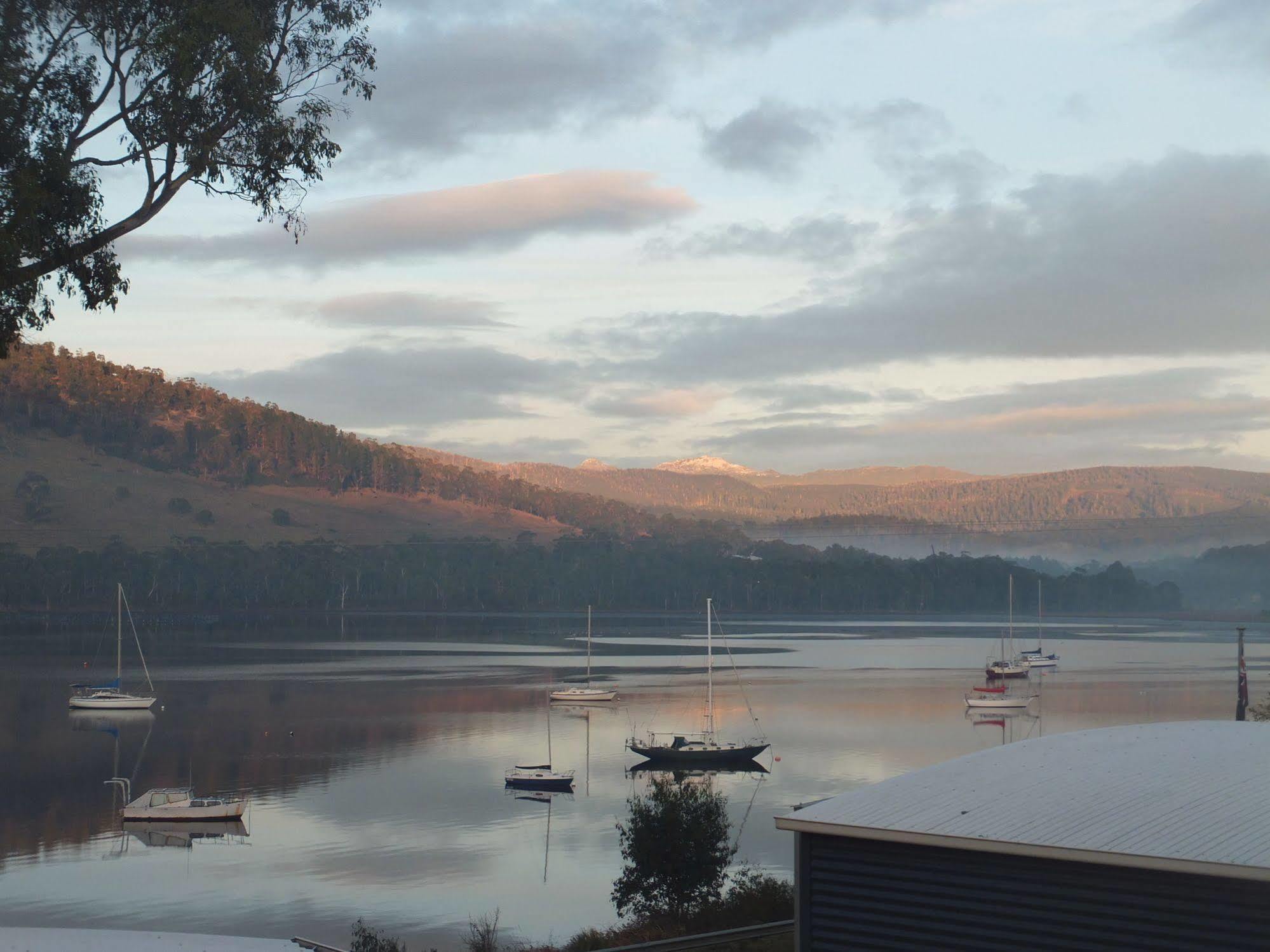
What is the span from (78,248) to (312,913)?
1436 centimetres

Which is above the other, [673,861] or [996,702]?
[673,861]

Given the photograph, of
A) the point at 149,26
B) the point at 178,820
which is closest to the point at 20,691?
the point at 178,820

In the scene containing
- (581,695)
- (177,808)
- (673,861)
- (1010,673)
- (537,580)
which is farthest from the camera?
(537,580)

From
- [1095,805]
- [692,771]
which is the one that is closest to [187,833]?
[692,771]

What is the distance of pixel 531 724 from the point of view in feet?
179

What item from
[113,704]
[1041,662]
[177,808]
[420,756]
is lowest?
[420,756]

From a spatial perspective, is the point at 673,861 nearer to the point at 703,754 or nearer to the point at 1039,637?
the point at 703,754

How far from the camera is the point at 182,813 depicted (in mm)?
34562

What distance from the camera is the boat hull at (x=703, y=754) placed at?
44344 mm

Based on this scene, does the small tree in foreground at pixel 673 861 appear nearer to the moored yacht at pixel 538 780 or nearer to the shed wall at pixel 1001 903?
the shed wall at pixel 1001 903

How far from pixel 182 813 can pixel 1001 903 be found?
1046 inches

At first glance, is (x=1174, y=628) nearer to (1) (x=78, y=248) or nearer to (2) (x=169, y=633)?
(2) (x=169, y=633)

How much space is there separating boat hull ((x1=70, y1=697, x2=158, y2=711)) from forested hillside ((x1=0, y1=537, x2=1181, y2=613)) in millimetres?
89204

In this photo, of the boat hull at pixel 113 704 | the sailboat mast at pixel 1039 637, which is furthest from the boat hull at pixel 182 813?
the sailboat mast at pixel 1039 637
